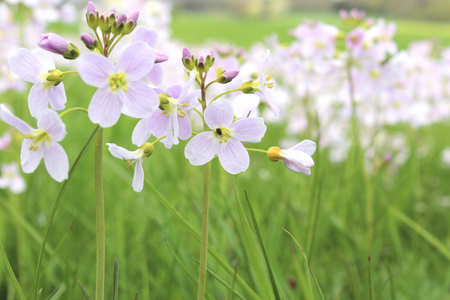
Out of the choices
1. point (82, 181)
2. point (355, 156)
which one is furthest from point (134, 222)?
point (355, 156)

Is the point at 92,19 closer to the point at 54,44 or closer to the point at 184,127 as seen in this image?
the point at 54,44

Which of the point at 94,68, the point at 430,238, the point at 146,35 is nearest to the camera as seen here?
the point at 94,68

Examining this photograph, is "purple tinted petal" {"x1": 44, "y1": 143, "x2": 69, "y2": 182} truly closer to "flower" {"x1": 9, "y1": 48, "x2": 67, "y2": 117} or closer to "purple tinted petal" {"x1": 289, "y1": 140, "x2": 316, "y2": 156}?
"flower" {"x1": 9, "y1": 48, "x2": 67, "y2": 117}

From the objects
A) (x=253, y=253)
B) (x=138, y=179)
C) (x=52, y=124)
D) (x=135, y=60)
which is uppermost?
(x=135, y=60)

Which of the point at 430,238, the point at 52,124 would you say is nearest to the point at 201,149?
the point at 52,124

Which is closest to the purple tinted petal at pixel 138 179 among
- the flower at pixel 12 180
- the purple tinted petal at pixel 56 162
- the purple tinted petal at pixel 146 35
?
the purple tinted petal at pixel 56 162

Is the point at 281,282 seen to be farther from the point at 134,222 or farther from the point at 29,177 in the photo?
the point at 29,177

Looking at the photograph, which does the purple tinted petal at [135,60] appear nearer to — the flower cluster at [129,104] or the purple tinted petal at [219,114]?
the flower cluster at [129,104]
